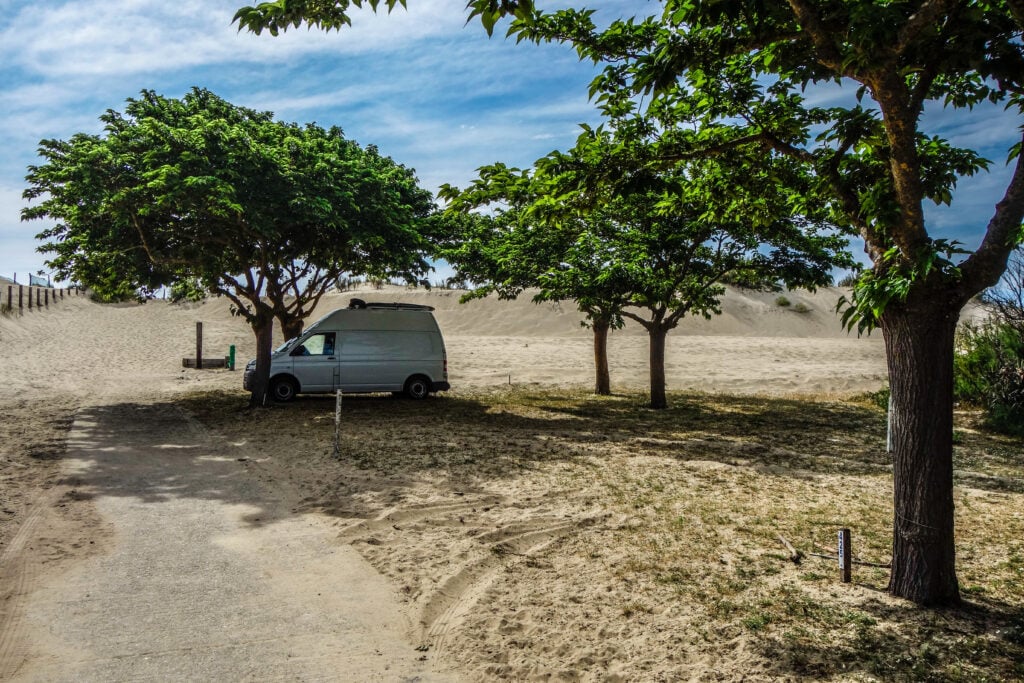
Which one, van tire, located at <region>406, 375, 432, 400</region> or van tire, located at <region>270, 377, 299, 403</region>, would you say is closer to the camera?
van tire, located at <region>270, 377, 299, 403</region>

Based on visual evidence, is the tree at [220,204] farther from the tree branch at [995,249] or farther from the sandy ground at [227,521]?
the tree branch at [995,249]

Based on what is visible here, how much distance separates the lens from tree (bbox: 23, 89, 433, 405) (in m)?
13.9

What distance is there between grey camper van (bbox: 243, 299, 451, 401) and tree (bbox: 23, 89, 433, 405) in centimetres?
95

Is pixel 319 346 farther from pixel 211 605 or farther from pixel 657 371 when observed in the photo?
pixel 211 605

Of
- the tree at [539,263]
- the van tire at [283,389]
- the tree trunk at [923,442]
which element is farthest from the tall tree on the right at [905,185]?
the van tire at [283,389]

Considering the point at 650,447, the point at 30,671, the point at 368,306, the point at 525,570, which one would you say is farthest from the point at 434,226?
the point at 30,671

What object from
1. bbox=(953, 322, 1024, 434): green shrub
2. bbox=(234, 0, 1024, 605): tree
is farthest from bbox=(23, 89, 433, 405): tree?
bbox=(953, 322, 1024, 434): green shrub

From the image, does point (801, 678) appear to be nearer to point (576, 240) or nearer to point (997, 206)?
point (997, 206)

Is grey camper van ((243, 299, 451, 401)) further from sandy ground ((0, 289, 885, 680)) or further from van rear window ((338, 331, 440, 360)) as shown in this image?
sandy ground ((0, 289, 885, 680))

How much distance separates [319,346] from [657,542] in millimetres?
13170

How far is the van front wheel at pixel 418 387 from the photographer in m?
18.8

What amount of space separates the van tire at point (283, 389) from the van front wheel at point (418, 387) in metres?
3.04

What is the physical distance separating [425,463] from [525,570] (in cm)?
481

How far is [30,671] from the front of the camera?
4.31m
